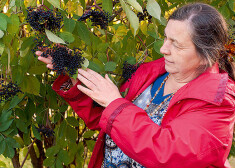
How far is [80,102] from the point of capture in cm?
138

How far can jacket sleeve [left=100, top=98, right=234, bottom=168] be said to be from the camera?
102 centimetres

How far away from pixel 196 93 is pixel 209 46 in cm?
22

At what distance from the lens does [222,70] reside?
1322mm

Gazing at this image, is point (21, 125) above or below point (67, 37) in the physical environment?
below

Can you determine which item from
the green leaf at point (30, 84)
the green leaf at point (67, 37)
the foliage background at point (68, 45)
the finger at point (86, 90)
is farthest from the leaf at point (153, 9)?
the green leaf at point (30, 84)

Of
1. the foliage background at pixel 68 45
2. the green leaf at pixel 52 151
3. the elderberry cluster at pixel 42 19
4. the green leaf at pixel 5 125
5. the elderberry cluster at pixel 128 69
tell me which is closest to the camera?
the elderberry cluster at pixel 42 19

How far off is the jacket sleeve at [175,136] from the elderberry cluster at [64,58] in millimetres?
231

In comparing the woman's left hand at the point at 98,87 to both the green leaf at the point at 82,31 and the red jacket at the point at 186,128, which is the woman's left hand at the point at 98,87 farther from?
the green leaf at the point at 82,31

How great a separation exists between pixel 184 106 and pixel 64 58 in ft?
1.70

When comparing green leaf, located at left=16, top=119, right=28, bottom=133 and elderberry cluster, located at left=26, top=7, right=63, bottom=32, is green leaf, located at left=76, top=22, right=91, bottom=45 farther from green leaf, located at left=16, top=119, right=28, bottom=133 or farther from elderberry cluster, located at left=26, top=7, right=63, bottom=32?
green leaf, located at left=16, top=119, right=28, bottom=133

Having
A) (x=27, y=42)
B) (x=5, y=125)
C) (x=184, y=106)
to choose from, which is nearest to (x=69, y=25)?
(x=27, y=42)

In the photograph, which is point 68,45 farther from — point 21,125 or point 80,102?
point 21,125

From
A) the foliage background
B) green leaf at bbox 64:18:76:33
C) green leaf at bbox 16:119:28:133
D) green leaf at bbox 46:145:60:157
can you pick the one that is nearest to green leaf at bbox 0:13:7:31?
the foliage background

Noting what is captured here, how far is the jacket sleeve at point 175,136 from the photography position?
1.02 metres
